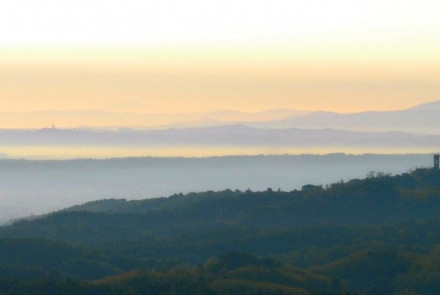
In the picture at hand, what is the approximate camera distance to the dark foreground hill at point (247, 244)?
68.6 metres

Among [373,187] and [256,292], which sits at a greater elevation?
[373,187]

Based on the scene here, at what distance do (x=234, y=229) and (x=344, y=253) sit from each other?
22.5 meters

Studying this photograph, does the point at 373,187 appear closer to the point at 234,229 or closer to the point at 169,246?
the point at 234,229

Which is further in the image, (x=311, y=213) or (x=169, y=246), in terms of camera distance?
(x=311, y=213)

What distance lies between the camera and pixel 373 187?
120 metres

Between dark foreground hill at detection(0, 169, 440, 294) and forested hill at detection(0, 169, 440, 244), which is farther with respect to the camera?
forested hill at detection(0, 169, 440, 244)

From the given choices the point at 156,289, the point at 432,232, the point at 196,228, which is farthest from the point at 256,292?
the point at 196,228

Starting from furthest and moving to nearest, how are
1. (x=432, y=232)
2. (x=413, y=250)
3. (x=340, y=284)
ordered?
(x=432, y=232)
(x=413, y=250)
(x=340, y=284)

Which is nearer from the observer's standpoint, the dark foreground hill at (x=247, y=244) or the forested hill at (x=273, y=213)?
the dark foreground hill at (x=247, y=244)

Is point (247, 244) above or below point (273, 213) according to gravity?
below

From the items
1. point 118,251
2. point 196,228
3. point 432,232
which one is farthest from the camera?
point 196,228

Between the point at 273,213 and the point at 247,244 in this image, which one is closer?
the point at 247,244

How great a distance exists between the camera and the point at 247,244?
9825 cm

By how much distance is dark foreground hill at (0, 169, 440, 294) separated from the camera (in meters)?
68.6
